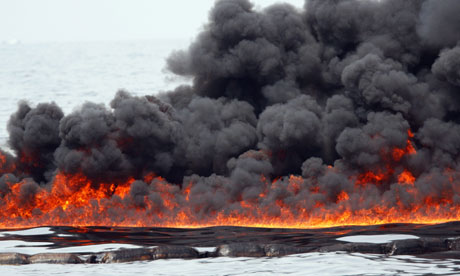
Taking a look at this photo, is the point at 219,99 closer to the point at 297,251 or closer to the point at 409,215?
the point at 409,215

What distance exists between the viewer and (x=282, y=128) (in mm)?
48062

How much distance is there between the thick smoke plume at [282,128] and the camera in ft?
147

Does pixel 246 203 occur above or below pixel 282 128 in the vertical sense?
below

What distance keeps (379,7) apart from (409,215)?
19.3 m

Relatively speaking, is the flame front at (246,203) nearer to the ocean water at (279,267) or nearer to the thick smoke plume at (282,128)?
the thick smoke plume at (282,128)

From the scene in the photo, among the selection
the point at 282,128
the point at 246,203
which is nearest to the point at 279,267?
the point at 246,203

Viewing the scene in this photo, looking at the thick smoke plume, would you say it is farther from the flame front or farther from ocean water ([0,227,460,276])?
ocean water ([0,227,460,276])

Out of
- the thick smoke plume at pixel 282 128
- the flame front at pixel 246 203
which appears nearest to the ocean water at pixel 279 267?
the flame front at pixel 246 203

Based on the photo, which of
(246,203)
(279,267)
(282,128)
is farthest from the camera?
(282,128)

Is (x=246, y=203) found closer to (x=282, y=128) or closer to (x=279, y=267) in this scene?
(x=282, y=128)

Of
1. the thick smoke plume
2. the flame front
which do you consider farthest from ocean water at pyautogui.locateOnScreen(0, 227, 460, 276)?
the thick smoke plume

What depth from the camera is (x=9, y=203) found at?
47812 mm

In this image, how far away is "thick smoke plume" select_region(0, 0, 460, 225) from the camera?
4488cm

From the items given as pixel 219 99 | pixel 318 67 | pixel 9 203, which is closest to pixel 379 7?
pixel 318 67
